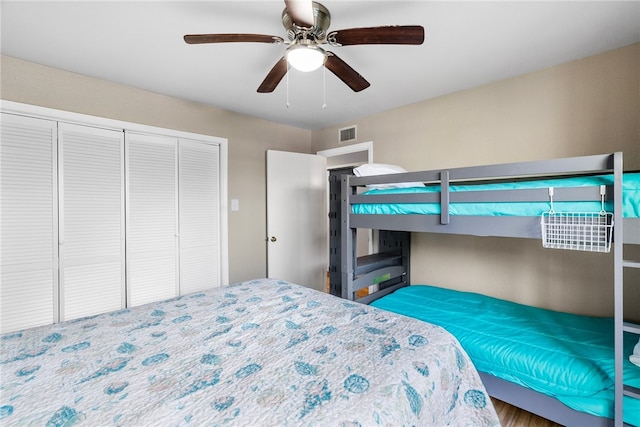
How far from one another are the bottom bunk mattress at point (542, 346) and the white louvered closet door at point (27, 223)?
2.69 metres

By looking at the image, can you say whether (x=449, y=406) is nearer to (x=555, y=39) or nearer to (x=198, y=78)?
(x=555, y=39)

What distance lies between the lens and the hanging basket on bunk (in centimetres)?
123

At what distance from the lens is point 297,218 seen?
141 inches

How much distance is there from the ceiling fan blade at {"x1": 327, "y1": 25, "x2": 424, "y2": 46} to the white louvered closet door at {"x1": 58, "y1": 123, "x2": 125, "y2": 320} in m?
2.20

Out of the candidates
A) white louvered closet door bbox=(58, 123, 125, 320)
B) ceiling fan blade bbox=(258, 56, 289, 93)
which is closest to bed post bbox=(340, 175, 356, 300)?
ceiling fan blade bbox=(258, 56, 289, 93)

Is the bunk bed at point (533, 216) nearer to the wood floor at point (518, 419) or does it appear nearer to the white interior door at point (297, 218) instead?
the wood floor at point (518, 419)

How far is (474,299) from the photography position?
2.32 metres

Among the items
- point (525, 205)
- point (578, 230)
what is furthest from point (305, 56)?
point (578, 230)

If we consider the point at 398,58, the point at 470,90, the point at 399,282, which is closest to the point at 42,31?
the point at 398,58

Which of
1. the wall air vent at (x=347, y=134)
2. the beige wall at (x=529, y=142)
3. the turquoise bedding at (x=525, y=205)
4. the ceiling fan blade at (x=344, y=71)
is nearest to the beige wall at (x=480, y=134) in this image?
the beige wall at (x=529, y=142)

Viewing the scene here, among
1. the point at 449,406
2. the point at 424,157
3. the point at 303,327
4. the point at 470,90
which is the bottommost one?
the point at 449,406

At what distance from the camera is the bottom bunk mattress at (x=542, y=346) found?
1324 mm

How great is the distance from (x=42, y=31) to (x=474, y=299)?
11.7ft

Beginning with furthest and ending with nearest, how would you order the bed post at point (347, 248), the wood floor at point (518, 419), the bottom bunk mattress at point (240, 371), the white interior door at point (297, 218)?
the white interior door at point (297, 218) → the bed post at point (347, 248) → the wood floor at point (518, 419) → the bottom bunk mattress at point (240, 371)
